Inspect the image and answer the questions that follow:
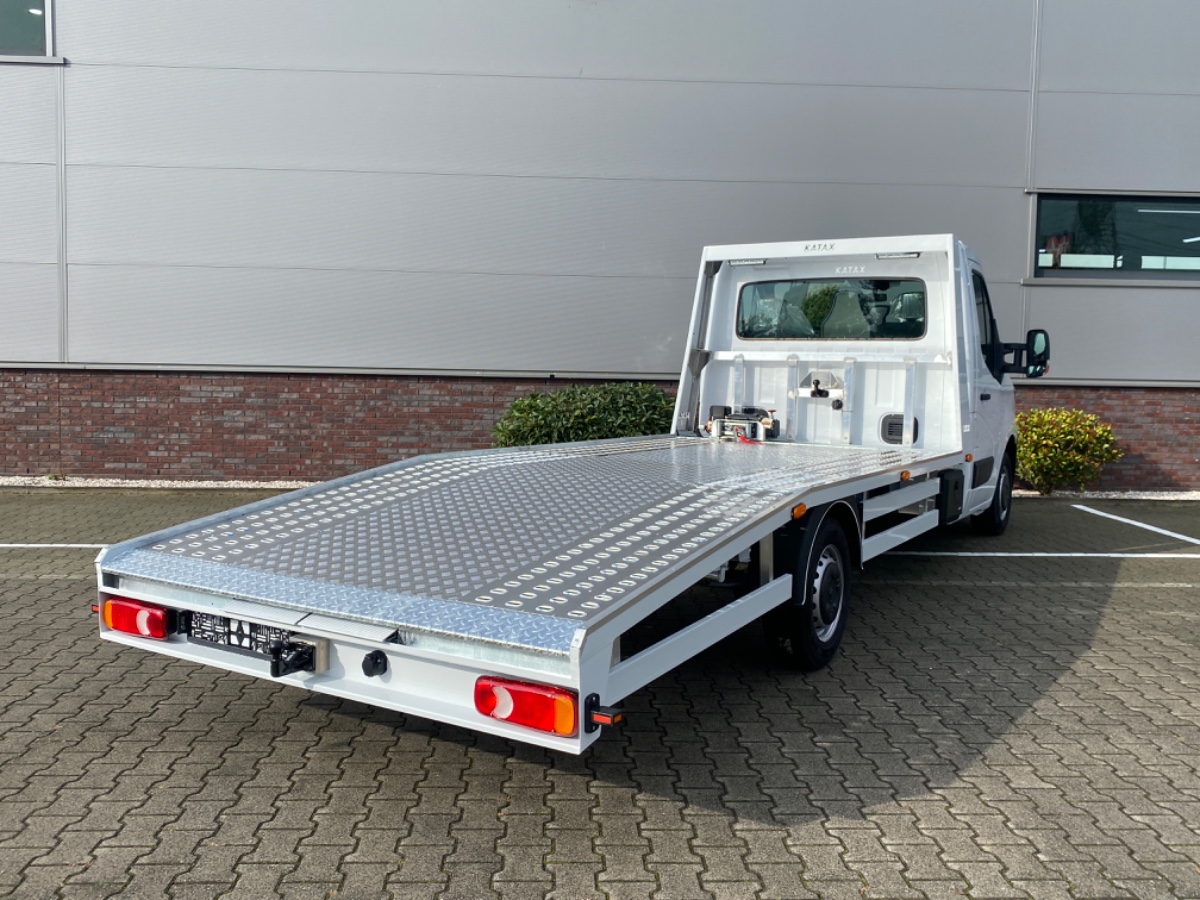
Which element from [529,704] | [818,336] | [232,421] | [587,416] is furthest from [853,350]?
[232,421]

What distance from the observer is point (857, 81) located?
12.2m

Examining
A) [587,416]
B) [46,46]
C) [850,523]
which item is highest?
[46,46]

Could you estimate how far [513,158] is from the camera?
40.0ft

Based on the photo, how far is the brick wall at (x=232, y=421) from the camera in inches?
483

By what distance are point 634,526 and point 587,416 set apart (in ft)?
21.2

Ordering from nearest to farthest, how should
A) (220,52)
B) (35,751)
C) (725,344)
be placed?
(35,751), (725,344), (220,52)

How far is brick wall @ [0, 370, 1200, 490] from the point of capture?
1227 centimetres

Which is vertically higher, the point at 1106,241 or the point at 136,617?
the point at 1106,241

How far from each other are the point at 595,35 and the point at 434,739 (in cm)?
997

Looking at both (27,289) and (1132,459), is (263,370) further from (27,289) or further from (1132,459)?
(1132,459)

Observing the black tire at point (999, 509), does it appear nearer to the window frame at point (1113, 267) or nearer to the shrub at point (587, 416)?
the shrub at point (587, 416)

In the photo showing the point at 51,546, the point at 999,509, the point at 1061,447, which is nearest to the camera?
the point at 51,546

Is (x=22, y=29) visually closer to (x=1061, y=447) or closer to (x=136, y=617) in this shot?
(x=136, y=617)

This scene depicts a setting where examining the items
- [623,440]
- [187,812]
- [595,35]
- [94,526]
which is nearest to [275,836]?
[187,812]
